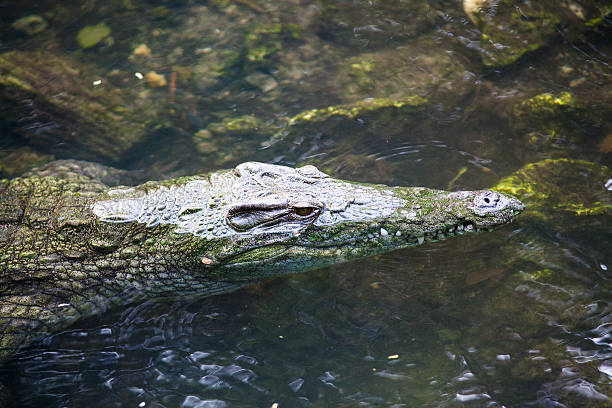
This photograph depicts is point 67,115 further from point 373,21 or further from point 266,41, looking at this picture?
point 373,21

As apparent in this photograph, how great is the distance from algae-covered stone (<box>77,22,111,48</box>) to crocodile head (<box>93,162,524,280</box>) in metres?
3.56

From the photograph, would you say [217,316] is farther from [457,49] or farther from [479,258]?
[457,49]

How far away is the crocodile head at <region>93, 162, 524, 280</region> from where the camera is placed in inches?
134

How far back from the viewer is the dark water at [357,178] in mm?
3244

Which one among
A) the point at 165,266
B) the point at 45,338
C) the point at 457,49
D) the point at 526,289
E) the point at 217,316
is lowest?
the point at 45,338

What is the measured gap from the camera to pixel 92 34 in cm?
623

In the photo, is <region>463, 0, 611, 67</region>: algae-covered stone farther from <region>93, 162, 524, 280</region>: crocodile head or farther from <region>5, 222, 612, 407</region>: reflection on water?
<region>93, 162, 524, 280</region>: crocodile head

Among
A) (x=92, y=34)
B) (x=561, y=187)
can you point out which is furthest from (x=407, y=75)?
(x=92, y=34)

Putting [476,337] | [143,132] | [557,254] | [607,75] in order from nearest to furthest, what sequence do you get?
[476,337] → [557,254] → [607,75] → [143,132]

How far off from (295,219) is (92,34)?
4772 mm

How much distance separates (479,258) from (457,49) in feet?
9.52

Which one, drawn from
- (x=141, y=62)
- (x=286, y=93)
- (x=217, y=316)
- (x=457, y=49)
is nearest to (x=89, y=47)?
(x=141, y=62)

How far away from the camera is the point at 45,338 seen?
3.73 m

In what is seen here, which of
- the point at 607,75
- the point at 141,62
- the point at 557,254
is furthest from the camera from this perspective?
the point at 141,62
